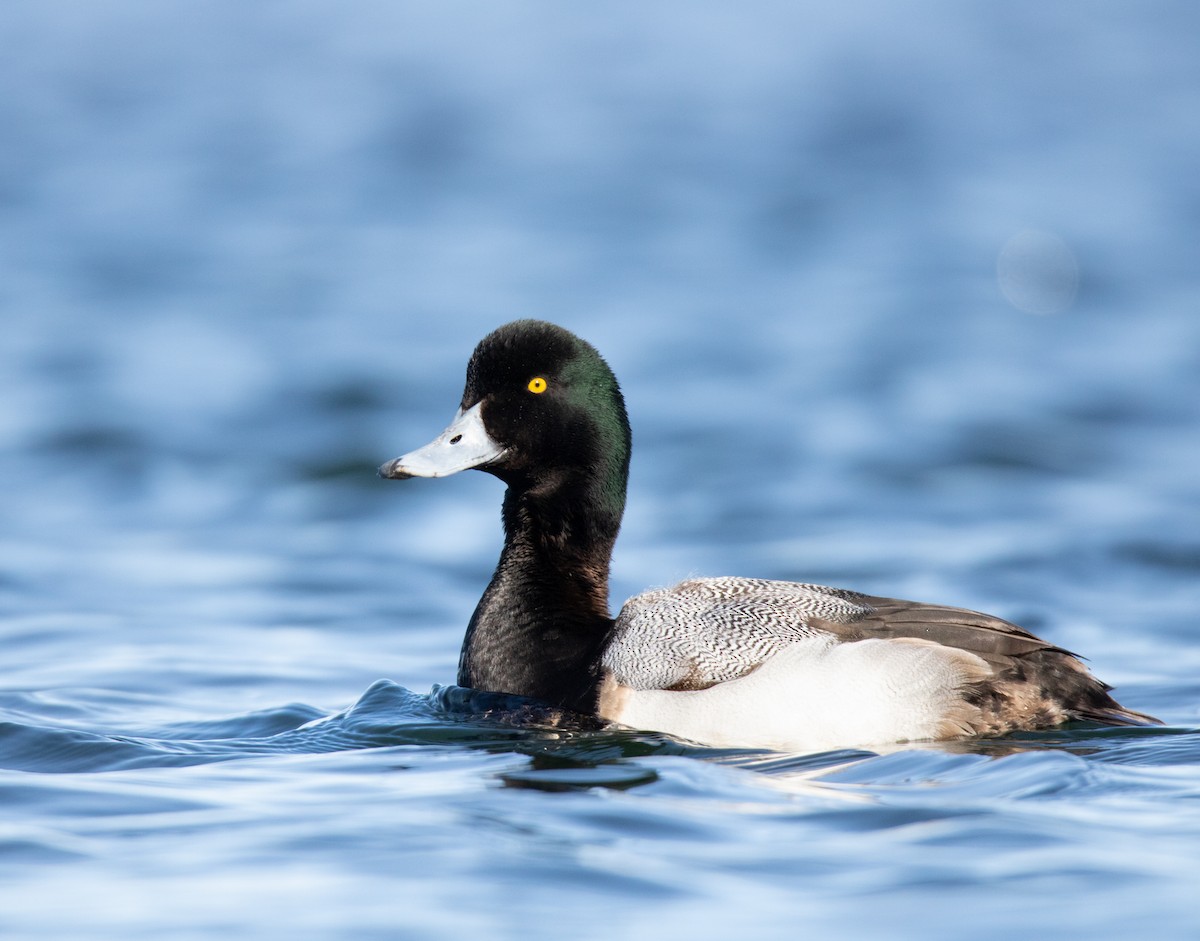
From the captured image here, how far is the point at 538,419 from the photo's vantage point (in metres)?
7.44

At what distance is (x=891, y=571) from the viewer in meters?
11.2

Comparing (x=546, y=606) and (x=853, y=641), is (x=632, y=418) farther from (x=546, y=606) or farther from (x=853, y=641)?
(x=853, y=641)

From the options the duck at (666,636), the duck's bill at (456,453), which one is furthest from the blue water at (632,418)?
the duck's bill at (456,453)

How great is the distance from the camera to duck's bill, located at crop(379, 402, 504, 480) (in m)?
7.42

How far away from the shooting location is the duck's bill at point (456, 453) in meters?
7.42

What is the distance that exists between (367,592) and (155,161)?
14237 millimetres

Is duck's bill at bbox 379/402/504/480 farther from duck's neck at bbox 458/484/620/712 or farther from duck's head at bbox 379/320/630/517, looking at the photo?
duck's neck at bbox 458/484/620/712

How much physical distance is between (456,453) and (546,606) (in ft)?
2.54

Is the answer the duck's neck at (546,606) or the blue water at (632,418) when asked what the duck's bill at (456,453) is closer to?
the duck's neck at (546,606)

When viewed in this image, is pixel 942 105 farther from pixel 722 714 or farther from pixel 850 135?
pixel 722 714

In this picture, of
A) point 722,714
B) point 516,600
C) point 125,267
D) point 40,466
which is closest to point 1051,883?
point 722,714

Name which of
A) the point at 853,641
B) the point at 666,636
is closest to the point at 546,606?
the point at 666,636

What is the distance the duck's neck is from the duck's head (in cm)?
15

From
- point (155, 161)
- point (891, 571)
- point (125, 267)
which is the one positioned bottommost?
point (891, 571)
